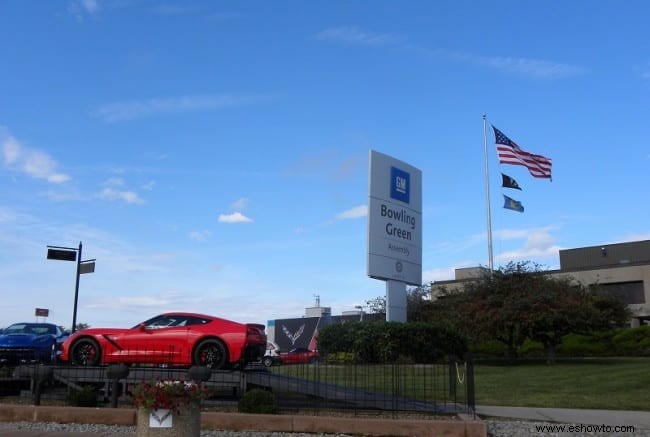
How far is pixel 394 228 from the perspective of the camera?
2536 cm

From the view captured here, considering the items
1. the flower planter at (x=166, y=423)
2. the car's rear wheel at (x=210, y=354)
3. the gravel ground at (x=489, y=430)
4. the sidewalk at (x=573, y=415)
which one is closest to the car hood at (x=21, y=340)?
the gravel ground at (x=489, y=430)

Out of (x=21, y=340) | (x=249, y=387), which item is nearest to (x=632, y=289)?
(x=249, y=387)

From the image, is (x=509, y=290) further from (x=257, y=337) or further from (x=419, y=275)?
(x=257, y=337)

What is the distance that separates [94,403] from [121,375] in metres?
1.45

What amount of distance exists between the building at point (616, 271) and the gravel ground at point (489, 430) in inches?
1233

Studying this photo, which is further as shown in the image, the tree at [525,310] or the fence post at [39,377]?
the tree at [525,310]

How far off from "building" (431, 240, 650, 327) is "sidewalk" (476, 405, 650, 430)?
29121 millimetres

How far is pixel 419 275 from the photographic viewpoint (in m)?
26.7

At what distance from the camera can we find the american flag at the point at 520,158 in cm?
3547

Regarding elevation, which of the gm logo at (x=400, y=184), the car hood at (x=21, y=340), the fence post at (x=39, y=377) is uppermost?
the gm logo at (x=400, y=184)

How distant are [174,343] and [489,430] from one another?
6371 millimetres

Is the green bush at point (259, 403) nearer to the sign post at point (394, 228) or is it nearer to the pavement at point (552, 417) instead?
the pavement at point (552, 417)

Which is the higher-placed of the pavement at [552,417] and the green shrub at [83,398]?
the green shrub at [83,398]

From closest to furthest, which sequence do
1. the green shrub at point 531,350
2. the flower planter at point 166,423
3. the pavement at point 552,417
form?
the flower planter at point 166,423 < the pavement at point 552,417 < the green shrub at point 531,350
